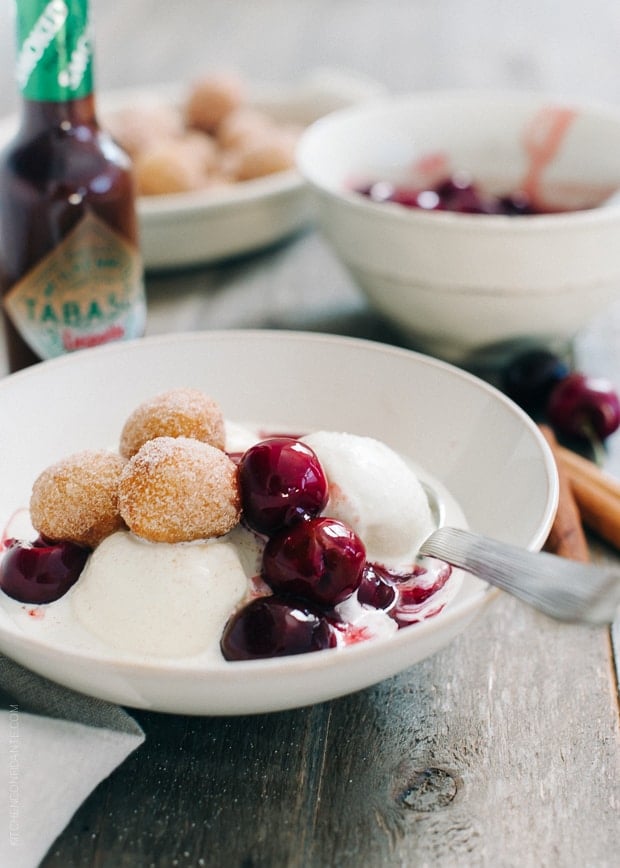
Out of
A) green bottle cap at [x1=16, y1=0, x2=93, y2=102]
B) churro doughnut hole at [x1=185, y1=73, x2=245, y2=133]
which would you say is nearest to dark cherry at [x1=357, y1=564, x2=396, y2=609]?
green bottle cap at [x1=16, y1=0, x2=93, y2=102]

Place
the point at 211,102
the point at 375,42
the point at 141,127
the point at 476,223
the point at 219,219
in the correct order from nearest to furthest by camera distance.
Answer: the point at 476,223 → the point at 219,219 → the point at 141,127 → the point at 211,102 → the point at 375,42

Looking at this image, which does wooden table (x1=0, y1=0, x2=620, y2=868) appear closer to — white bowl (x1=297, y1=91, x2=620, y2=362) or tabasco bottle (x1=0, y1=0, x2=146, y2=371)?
white bowl (x1=297, y1=91, x2=620, y2=362)

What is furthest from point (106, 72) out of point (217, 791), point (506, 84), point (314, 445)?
point (217, 791)

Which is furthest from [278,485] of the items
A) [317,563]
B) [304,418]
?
[304,418]

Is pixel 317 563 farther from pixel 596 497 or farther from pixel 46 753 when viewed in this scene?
pixel 596 497

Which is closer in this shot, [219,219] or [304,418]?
[304,418]

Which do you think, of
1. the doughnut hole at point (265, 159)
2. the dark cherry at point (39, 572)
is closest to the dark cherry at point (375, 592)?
the dark cherry at point (39, 572)
